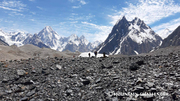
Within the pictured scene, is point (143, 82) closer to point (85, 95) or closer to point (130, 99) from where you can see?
point (130, 99)

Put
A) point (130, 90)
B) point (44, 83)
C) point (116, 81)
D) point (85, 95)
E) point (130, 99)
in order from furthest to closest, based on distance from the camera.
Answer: point (44, 83) < point (116, 81) < point (85, 95) < point (130, 90) < point (130, 99)

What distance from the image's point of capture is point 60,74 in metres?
14.2

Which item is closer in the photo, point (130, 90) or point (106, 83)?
point (130, 90)

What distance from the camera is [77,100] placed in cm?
952

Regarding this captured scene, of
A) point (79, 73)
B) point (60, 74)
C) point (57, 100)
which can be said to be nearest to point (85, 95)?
point (57, 100)

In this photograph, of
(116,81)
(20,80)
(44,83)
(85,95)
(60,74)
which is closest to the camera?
(85,95)

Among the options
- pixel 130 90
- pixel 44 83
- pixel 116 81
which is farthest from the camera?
pixel 44 83

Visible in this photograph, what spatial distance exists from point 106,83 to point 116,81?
907 millimetres

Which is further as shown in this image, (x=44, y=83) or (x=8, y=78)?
(x=8, y=78)

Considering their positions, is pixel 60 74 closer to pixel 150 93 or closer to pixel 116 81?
pixel 116 81

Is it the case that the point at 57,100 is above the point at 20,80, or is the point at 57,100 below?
below

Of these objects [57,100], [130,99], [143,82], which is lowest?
[57,100]

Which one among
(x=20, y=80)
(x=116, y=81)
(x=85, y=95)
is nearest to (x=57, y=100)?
(x=85, y=95)

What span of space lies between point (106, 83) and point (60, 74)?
5848mm
